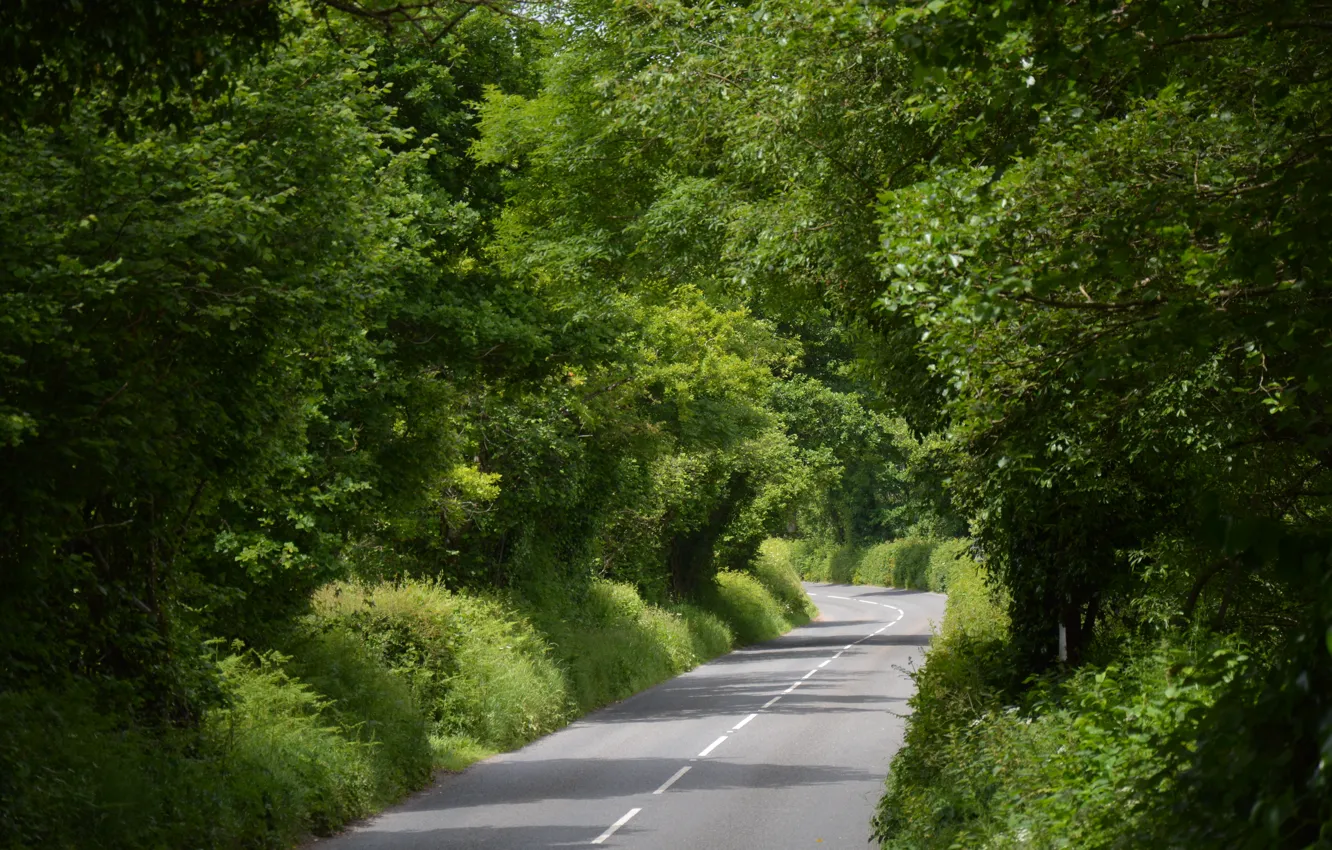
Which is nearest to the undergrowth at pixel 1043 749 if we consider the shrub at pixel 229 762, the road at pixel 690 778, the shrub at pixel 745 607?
the road at pixel 690 778

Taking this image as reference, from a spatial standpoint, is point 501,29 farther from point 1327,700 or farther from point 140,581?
point 1327,700

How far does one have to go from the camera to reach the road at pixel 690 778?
14.2 m

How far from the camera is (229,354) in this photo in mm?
12461

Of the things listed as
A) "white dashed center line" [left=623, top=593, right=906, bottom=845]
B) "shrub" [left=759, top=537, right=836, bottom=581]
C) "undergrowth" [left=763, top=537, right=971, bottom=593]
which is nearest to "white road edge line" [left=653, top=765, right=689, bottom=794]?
"white dashed center line" [left=623, top=593, right=906, bottom=845]

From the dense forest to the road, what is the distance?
90 cm

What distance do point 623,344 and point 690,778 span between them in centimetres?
774

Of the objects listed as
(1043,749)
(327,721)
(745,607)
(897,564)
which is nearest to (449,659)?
(327,721)

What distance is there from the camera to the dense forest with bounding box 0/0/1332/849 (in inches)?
280

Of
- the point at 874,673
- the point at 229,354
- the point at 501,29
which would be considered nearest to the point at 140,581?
the point at 229,354

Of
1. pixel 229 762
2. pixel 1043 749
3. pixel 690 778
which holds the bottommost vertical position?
pixel 690 778

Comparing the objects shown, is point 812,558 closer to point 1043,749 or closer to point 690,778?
point 690,778

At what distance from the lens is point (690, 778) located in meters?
18.3

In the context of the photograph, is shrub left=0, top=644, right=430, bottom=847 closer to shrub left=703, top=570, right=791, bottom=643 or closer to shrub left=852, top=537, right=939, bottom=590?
shrub left=703, top=570, right=791, bottom=643

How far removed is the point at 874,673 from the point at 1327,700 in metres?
31.2
